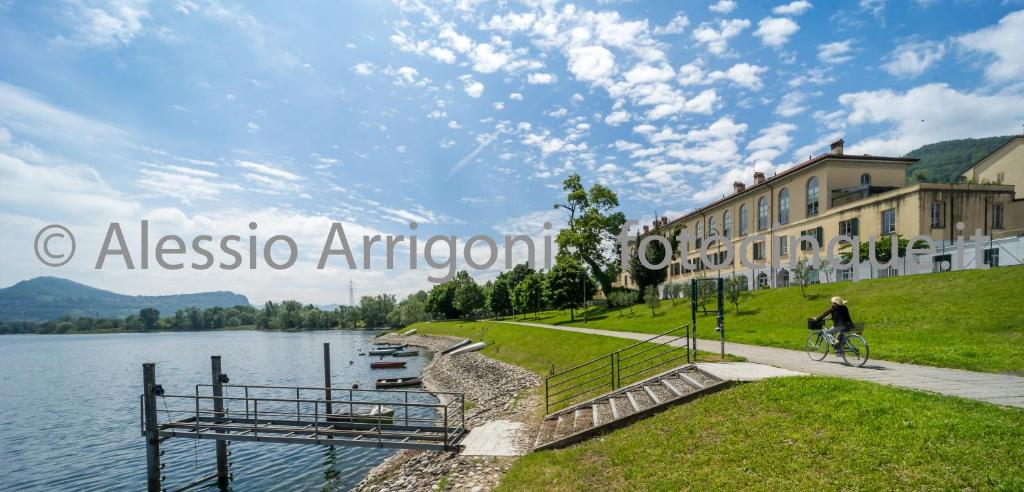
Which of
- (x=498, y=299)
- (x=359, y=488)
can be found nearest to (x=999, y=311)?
(x=359, y=488)

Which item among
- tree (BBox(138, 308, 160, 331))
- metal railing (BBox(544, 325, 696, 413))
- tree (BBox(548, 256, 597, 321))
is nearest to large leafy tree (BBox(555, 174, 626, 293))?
tree (BBox(548, 256, 597, 321))

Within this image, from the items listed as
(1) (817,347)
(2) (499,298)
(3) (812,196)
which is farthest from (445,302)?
(1) (817,347)

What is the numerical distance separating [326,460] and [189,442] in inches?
354

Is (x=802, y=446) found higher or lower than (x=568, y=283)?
higher

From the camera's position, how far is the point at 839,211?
41.7 m

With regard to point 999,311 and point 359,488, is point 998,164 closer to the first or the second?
point 999,311

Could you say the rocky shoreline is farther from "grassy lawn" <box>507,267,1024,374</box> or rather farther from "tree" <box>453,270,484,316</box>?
"tree" <box>453,270,484,316</box>

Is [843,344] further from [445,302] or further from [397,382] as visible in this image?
[445,302]

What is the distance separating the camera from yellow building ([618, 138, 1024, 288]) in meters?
35.6

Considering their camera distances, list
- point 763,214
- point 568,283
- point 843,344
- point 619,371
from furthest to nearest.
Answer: point 568,283 → point 763,214 → point 619,371 → point 843,344

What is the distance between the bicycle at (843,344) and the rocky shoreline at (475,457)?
30.9 ft

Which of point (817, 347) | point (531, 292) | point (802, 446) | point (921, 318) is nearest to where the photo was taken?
point (802, 446)

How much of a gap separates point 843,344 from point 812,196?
127 ft

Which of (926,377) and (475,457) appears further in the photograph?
(475,457)
